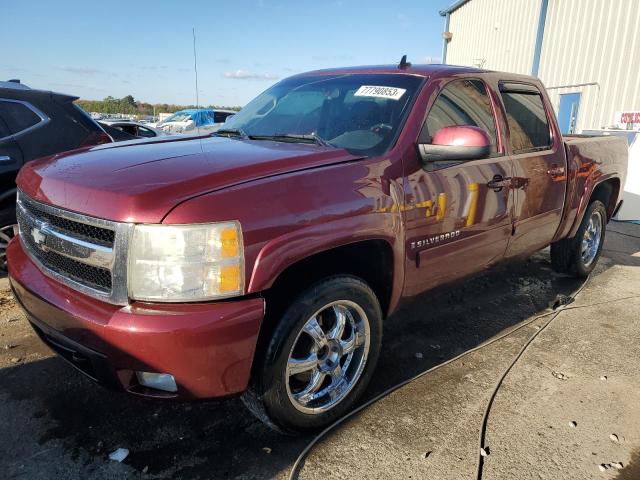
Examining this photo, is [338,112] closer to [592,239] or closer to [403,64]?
[403,64]

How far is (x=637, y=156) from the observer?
26.4 feet

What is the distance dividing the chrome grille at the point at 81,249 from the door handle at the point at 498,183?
2281 millimetres

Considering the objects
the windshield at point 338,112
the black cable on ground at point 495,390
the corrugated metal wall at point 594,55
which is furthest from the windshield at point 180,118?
the black cable on ground at point 495,390

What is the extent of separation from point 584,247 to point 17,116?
18.4 ft

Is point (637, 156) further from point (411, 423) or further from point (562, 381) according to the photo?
point (411, 423)

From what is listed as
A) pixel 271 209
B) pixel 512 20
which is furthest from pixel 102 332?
pixel 512 20

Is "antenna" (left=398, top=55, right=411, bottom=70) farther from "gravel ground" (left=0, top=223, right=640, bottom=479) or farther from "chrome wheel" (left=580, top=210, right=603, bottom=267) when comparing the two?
"chrome wheel" (left=580, top=210, right=603, bottom=267)

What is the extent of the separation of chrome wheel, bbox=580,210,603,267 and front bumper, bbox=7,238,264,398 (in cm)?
413

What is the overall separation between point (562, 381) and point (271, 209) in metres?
2.25

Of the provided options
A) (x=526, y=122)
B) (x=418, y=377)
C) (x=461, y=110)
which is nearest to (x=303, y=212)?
(x=418, y=377)

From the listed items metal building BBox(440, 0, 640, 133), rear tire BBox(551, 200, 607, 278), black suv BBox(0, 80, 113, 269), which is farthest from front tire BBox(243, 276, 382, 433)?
metal building BBox(440, 0, 640, 133)

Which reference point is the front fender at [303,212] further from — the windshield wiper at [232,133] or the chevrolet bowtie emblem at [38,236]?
the windshield wiper at [232,133]

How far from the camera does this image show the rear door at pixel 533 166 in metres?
3.52

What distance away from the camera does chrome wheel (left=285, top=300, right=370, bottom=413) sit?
2.41 m
